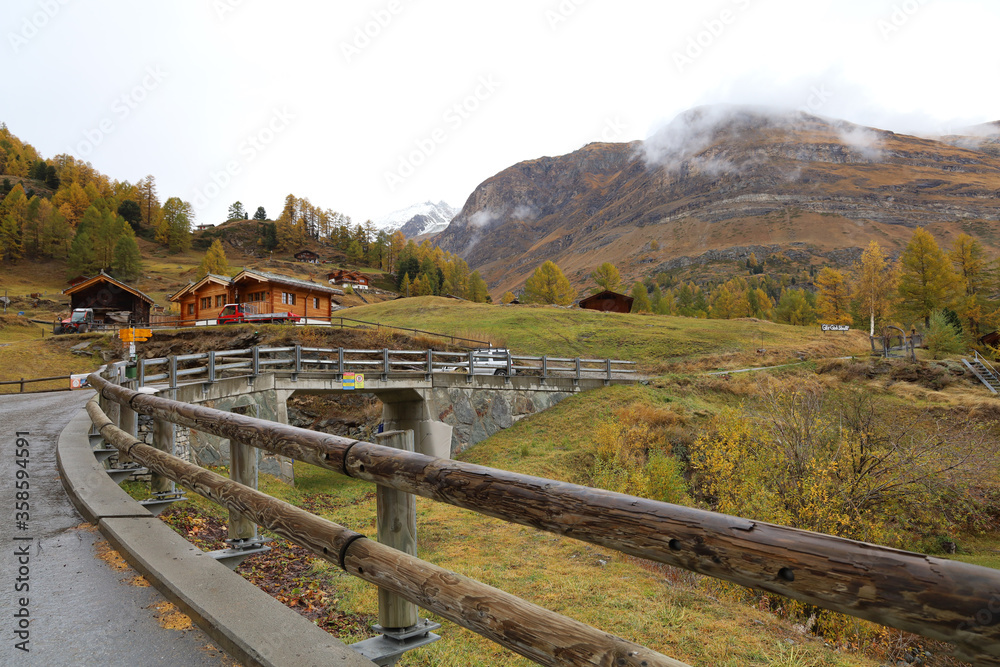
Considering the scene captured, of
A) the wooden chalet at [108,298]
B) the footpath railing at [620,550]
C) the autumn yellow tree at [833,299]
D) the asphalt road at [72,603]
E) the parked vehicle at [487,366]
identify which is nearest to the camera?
the footpath railing at [620,550]

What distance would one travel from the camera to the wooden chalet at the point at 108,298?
172 feet

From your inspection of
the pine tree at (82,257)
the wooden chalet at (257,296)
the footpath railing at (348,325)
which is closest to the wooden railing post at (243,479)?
the footpath railing at (348,325)

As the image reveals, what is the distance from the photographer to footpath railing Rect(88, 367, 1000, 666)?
4.04 feet

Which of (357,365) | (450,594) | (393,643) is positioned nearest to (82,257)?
(357,365)

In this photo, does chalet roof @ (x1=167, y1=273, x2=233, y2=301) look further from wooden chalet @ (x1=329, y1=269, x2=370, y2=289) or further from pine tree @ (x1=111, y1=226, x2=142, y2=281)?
wooden chalet @ (x1=329, y1=269, x2=370, y2=289)

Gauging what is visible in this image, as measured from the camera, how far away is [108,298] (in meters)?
53.7

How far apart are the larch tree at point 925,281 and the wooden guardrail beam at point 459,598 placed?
206 feet

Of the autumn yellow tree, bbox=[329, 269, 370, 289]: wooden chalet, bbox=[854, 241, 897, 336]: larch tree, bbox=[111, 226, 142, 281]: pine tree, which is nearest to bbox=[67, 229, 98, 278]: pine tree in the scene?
bbox=[111, 226, 142, 281]: pine tree

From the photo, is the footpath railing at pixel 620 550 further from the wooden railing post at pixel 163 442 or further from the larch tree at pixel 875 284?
the larch tree at pixel 875 284

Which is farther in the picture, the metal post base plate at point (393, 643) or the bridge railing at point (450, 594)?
the metal post base plate at point (393, 643)

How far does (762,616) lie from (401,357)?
82.8 ft

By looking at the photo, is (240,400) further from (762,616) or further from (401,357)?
(762,616)

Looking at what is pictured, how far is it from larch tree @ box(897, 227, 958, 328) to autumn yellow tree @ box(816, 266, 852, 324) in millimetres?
12543

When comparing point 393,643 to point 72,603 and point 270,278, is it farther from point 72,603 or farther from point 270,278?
point 270,278
